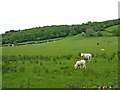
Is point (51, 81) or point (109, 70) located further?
point (109, 70)

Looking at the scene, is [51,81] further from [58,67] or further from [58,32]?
[58,32]

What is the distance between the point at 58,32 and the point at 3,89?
377 ft

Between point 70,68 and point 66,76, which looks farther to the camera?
point 70,68

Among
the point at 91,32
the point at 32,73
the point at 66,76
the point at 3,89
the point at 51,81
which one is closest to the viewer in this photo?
the point at 3,89

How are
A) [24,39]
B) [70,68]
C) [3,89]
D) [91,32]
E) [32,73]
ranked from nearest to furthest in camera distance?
[3,89]
[32,73]
[70,68]
[91,32]
[24,39]

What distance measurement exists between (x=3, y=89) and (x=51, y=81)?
3.76 m

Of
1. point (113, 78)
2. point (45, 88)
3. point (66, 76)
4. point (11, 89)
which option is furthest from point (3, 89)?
point (113, 78)

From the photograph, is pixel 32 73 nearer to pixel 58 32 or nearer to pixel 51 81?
pixel 51 81

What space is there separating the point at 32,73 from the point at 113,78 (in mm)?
6680

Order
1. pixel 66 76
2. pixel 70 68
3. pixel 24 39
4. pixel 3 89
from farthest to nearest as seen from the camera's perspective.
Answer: pixel 24 39 → pixel 70 68 → pixel 66 76 → pixel 3 89

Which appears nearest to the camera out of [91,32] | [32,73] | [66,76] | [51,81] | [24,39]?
[51,81]

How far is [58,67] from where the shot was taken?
28500 millimetres

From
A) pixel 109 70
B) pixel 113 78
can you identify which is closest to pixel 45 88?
pixel 113 78

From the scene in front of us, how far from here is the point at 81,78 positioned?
76.1 ft
